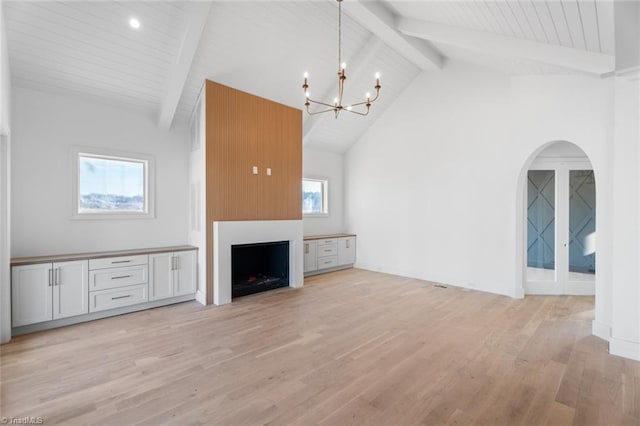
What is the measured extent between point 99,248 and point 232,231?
1888 millimetres

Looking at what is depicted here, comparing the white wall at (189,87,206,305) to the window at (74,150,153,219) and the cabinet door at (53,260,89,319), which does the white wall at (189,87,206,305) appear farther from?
the cabinet door at (53,260,89,319)

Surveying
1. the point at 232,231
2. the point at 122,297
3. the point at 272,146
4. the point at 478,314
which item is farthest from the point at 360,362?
the point at 272,146

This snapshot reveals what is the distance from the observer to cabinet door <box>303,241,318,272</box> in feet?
21.4

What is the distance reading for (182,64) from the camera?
400cm

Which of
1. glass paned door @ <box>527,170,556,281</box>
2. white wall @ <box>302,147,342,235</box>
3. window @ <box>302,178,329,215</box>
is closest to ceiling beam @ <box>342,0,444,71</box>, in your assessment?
glass paned door @ <box>527,170,556,281</box>

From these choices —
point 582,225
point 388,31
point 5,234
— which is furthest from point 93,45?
point 582,225

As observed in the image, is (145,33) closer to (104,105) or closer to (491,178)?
(104,105)

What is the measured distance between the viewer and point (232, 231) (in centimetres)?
482

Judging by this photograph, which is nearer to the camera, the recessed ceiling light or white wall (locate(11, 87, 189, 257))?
the recessed ceiling light

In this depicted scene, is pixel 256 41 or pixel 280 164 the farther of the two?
pixel 280 164

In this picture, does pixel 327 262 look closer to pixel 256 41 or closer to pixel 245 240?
pixel 245 240

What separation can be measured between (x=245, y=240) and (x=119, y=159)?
7.46ft

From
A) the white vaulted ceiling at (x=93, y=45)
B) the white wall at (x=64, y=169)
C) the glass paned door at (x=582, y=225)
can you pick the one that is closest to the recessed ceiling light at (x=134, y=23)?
the white vaulted ceiling at (x=93, y=45)

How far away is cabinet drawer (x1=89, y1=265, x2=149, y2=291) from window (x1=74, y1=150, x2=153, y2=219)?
94cm
